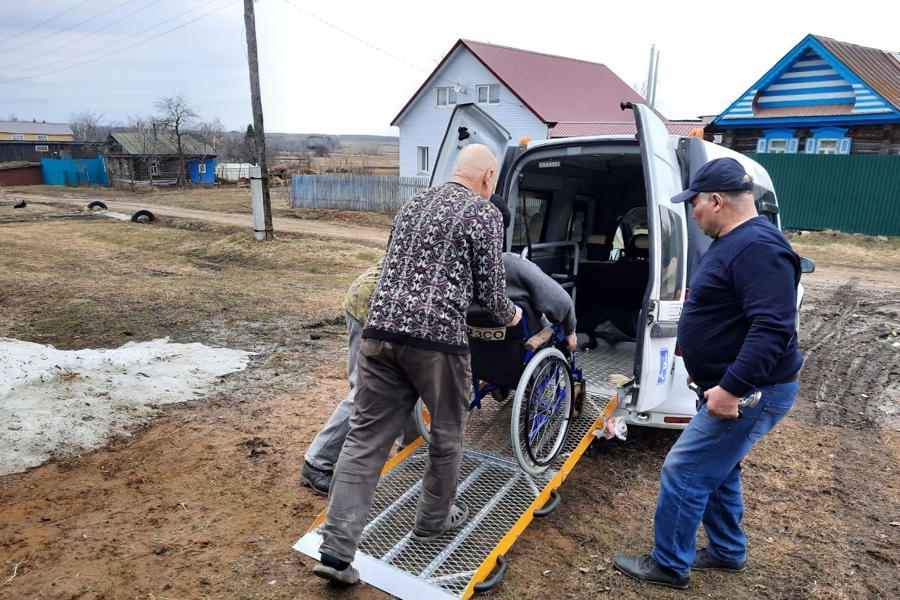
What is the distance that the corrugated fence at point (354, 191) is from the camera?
2486 cm

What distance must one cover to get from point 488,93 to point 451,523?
28.0 m

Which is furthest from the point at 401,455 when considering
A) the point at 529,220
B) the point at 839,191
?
the point at 839,191

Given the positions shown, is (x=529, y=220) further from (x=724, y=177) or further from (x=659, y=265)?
(x=724, y=177)

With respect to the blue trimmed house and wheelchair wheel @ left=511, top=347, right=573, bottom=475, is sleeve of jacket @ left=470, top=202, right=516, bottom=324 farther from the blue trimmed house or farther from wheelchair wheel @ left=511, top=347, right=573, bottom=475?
the blue trimmed house

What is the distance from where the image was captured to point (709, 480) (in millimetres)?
2883

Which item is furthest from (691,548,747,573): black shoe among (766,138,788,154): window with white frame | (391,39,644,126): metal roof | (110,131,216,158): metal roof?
(110,131,216,158): metal roof

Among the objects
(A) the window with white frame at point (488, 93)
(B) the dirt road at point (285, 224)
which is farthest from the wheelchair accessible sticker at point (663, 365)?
(A) the window with white frame at point (488, 93)

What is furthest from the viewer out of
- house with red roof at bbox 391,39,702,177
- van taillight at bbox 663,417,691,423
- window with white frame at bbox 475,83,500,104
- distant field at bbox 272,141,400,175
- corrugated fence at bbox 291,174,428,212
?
distant field at bbox 272,141,400,175

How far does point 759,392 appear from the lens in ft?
8.83

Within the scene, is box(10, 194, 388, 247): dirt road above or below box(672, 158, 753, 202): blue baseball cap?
below

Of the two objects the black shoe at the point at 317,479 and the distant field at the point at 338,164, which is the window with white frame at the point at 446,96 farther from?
the black shoe at the point at 317,479

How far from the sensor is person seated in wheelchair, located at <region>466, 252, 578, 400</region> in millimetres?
3443

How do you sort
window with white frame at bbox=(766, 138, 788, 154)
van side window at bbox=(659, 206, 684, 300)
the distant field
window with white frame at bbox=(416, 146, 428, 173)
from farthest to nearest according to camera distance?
the distant field → window with white frame at bbox=(416, 146, 428, 173) → window with white frame at bbox=(766, 138, 788, 154) → van side window at bbox=(659, 206, 684, 300)

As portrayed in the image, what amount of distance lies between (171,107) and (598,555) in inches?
1795
